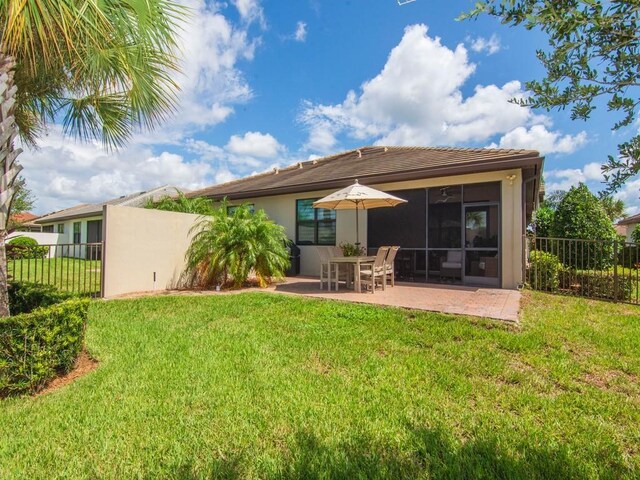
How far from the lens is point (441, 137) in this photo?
17188 mm

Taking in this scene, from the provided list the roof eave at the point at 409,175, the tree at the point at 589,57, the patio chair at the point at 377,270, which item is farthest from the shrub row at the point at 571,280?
the tree at the point at 589,57

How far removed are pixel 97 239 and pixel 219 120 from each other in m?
15.9

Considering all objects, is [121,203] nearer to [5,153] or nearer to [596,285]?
[5,153]

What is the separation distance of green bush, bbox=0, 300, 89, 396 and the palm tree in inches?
24.9

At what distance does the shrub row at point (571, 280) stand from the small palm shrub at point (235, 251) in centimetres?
649

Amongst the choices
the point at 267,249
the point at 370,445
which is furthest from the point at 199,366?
the point at 267,249

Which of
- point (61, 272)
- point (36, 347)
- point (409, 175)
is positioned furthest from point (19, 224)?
point (409, 175)

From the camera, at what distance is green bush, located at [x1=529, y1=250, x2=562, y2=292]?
8172 mm

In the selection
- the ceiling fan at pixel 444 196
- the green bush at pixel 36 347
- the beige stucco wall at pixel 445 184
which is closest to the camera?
the green bush at pixel 36 347

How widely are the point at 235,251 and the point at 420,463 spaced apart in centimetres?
770

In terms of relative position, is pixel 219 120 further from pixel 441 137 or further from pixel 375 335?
pixel 375 335

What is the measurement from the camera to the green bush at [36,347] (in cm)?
323

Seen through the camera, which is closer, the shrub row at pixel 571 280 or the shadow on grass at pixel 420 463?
the shadow on grass at pixel 420 463

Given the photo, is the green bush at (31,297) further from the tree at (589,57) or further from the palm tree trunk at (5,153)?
the tree at (589,57)
